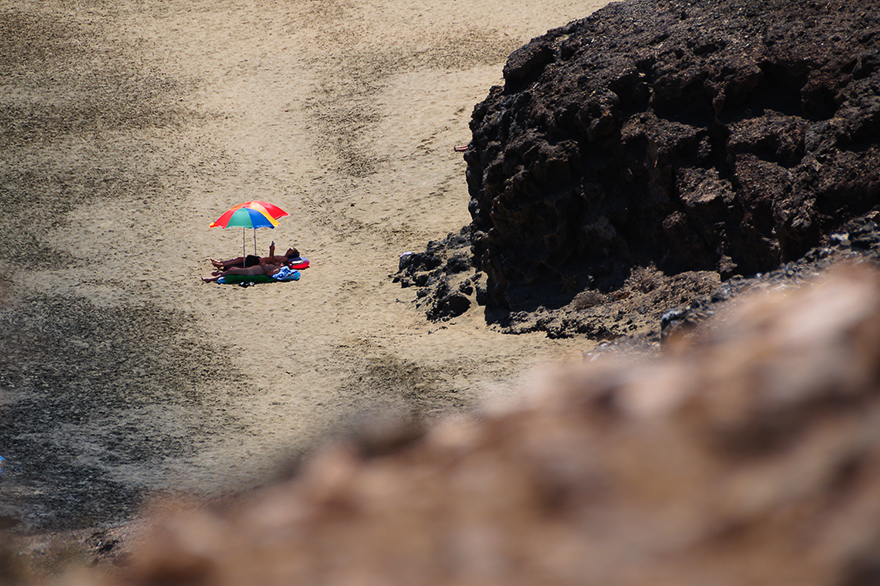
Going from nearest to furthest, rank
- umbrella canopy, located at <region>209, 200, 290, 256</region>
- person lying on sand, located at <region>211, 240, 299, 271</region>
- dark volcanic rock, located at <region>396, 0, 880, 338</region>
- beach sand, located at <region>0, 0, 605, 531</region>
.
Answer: dark volcanic rock, located at <region>396, 0, 880, 338</region>, beach sand, located at <region>0, 0, 605, 531</region>, umbrella canopy, located at <region>209, 200, 290, 256</region>, person lying on sand, located at <region>211, 240, 299, 271</region>

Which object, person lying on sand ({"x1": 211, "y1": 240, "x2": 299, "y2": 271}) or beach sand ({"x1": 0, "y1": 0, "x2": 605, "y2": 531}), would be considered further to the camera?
person lying on sand ({"x1": 211, "y1": 240, "x2": 299, "y2": 271})

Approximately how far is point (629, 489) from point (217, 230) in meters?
13.0

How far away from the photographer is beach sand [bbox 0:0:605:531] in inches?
241

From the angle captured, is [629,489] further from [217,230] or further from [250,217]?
[217,230]

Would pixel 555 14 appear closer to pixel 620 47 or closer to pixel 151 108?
pixel 151 108

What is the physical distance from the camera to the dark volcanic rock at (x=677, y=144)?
18.6 feet

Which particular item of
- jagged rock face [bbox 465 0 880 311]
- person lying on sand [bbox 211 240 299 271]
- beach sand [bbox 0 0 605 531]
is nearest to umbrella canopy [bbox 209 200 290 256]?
person lying on sand [bbox 211 240 299 271]

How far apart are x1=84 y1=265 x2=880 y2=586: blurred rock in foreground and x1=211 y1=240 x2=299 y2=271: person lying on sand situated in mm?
10397

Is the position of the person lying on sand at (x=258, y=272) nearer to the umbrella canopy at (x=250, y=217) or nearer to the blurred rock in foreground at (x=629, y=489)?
the umbrella canopy at (x=250, y=217)

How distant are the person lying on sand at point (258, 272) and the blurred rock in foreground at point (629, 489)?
10.2 m

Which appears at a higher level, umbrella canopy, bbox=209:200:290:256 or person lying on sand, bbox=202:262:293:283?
umbrella canopy, bbox=209:200:290:256

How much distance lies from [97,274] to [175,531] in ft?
38.0

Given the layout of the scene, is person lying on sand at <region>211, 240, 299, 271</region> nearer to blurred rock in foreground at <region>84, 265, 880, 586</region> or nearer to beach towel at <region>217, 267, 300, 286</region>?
beach towel at <region>217, 267, 300, 286</region>

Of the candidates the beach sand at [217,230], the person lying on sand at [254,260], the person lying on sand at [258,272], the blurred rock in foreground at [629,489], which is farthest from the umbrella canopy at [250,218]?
the blurred rock in foreground at [629,489]
